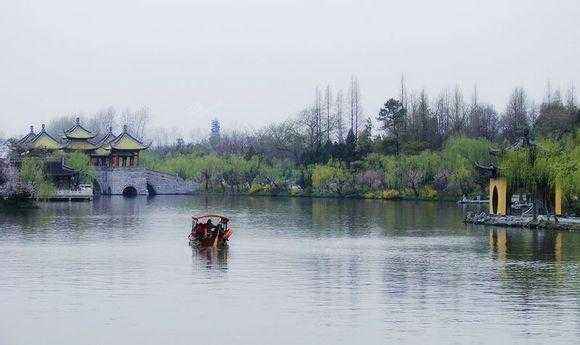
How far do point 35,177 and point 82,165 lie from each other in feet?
45.4

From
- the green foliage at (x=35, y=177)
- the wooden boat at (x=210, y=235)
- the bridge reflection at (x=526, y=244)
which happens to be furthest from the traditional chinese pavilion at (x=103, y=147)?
the wooden boat at (x=210, y=235)

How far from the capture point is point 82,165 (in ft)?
191

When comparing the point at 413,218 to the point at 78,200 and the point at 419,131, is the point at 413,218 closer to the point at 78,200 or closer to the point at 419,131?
the point at 78,200

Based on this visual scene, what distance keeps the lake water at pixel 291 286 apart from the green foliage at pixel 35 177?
1094 cm

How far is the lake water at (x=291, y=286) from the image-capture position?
49.6 feet

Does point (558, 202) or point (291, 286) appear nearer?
point (291, 286)

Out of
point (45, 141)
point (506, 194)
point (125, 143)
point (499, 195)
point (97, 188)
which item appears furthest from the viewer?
point (125, 143)

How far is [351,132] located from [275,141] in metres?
12.4

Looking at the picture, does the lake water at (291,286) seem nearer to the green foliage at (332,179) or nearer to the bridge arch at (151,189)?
the green foliage at (332,179)

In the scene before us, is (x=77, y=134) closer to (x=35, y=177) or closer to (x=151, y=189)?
(x=151, y=189)

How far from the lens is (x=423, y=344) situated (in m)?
14.3

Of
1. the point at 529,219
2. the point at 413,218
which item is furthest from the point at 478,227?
the point at 413,218

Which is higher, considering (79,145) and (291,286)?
(79,145)

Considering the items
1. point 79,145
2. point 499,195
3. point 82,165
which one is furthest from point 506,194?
point 79,145
